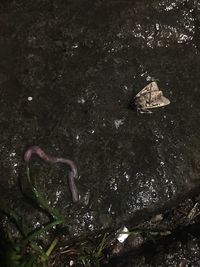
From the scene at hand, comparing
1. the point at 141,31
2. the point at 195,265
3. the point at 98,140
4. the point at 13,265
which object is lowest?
the point at 195,265

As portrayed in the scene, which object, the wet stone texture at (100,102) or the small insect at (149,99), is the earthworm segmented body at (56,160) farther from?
the small insect at (149,99)

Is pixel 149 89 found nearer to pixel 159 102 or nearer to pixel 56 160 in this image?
pixel 159 102

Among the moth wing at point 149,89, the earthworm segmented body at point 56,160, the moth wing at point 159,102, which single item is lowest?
the earthworm segmented body at point 56,160

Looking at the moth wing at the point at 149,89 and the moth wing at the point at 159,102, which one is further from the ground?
the moth wing at the point at 149,89

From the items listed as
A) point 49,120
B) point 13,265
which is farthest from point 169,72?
point 13,265

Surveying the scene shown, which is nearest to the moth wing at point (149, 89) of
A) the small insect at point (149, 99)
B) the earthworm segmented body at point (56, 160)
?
the small insect at point (149, 99)

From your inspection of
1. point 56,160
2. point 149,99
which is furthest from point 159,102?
point 56,160

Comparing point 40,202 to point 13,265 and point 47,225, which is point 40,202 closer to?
point 47,225

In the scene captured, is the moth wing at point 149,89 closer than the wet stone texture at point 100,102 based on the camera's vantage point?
No
